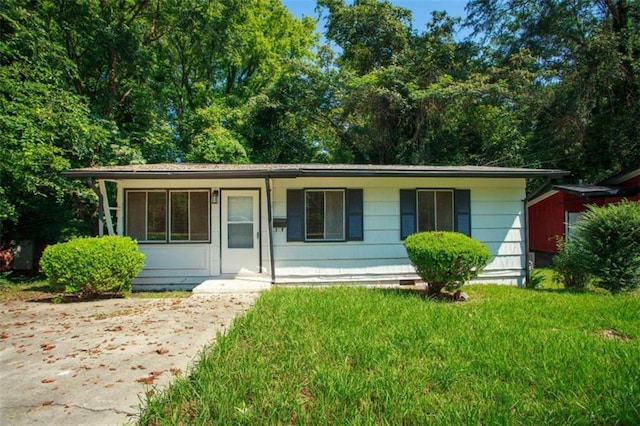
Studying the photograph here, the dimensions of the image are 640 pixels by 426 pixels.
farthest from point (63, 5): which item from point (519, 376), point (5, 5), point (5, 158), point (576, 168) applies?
point (576, 168)

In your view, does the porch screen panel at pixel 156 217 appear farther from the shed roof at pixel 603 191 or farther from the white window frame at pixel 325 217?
the shed roof at pixel 603 191

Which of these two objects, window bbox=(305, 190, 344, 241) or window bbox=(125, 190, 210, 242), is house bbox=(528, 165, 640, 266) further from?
window bbox=(125, 190, 210, 242)

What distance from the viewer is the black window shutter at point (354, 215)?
8477 millimetres

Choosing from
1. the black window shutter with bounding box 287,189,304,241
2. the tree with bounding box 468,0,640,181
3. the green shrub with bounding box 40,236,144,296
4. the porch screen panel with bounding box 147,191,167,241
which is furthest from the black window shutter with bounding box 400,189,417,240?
the tree with bounding box 468,0,640,181

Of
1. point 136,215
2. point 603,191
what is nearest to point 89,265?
point 136,215

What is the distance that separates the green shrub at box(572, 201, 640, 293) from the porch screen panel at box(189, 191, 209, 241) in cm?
803

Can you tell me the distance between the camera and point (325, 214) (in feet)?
28.1

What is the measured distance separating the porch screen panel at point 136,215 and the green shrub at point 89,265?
4.30 feet

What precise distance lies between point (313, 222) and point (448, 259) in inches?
125

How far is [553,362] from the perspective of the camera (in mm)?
3605

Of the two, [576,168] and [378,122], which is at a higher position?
[378,122]

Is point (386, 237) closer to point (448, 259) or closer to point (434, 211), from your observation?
point (434, 211)

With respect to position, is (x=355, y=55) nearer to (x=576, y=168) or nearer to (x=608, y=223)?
(x=576, y=168)

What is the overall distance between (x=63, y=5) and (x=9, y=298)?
9.81 m
